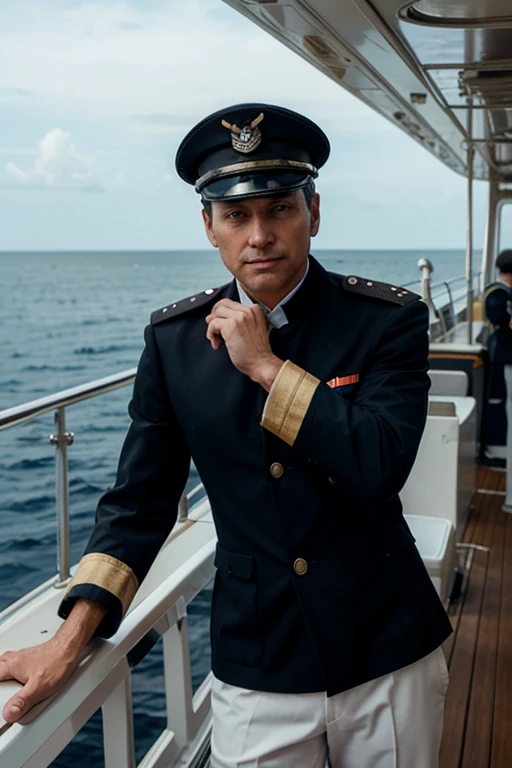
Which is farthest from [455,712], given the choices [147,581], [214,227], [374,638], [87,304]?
[87,304]

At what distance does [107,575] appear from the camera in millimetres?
1291

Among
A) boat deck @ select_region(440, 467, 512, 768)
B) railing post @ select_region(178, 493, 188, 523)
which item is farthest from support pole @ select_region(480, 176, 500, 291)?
railing post @ select_region(178, 493, 188, 523)

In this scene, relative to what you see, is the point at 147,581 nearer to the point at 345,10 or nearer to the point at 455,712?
the point at 455,712

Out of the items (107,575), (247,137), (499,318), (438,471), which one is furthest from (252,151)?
(499,318)

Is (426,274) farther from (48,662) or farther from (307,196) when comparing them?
(48,662)

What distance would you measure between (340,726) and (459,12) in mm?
2053

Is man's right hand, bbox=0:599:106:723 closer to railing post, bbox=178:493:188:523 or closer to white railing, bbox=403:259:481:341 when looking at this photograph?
railing post, bbox=178:493:188:523

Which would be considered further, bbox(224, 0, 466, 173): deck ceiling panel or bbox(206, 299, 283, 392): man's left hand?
bbox(224, 0, 466, 173): deck ceiling panel

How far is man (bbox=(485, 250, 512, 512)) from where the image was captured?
4.84m

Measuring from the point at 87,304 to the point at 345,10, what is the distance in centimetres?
6344

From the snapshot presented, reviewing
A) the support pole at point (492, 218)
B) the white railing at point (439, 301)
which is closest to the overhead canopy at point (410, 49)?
the white railing at point (439, 301)

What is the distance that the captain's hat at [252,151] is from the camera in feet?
4.01

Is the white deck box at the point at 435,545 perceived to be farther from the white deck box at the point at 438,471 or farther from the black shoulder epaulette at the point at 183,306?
the black shoulder epaulette at the point at 183,306

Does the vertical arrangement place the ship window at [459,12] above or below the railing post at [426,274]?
above
